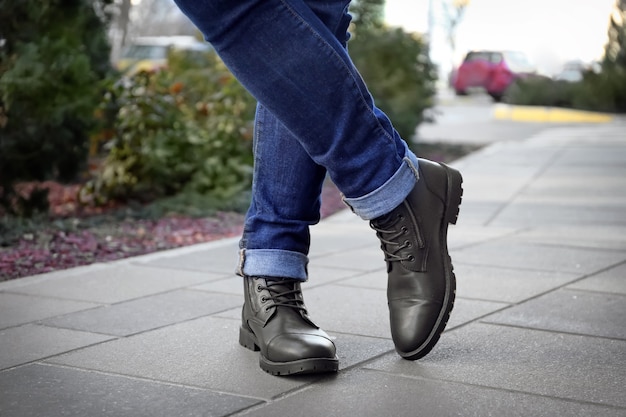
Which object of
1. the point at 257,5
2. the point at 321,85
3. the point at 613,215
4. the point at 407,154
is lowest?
the point at 613,215

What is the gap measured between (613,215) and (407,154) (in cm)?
356

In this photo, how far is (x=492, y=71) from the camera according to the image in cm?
3098

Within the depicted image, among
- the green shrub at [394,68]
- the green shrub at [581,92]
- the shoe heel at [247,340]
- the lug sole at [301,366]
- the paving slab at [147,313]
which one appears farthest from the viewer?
the green shrub at [581,92]

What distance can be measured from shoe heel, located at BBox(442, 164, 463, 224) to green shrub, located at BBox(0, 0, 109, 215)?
9.00ft

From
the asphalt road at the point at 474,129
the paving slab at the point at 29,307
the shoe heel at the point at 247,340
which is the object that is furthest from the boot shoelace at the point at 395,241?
Answer: the asphalt road at the point at 474,129

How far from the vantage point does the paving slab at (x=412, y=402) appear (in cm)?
200

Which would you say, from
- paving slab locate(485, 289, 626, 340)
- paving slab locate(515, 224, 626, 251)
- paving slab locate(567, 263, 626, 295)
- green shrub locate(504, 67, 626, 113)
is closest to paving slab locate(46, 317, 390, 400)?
paving slab locate(485, 289, 626, 340)

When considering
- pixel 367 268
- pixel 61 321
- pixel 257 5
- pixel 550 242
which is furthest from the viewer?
pixel 550 242

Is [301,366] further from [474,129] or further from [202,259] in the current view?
[474,129]

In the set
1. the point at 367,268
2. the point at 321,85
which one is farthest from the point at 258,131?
the point at 367,268

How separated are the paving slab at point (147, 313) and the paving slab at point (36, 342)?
0.20 feet

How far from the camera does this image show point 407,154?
234 cm

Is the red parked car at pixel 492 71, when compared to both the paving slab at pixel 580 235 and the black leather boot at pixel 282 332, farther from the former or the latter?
the black leather boot at pixel 282 332

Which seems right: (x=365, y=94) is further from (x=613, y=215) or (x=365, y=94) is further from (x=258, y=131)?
(x=613, y=215)
